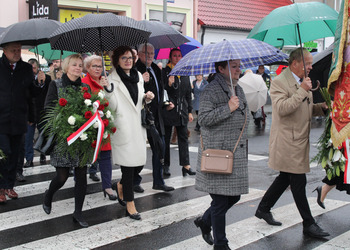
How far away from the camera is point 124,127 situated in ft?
19.1

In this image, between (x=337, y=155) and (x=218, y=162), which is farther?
(x=337, y=155)

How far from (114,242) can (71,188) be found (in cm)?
273

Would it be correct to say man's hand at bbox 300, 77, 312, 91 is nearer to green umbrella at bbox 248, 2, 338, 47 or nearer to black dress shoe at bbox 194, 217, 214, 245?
green umbrella at bbox 248, 2, 338, 47

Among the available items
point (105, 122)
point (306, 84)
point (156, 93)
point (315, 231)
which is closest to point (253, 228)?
point (315, 231)

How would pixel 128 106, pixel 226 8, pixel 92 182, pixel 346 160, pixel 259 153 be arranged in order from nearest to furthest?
pixel 346 160 → pixel 128 106 → pixel 92 182 → pixel 259 153 → pixel 226 8

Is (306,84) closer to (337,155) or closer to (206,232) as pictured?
(337,155)

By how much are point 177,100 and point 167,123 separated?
0.45 metres

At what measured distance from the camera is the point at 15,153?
6852mm

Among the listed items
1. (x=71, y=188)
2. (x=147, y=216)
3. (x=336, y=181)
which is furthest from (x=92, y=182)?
(x=336, y=181)

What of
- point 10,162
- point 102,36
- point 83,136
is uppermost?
point 102,36

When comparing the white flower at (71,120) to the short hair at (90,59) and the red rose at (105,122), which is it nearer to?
the red rose at (105,122)

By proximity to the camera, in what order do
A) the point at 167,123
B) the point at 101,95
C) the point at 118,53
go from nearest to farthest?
the point at 101,95 → the point at 118,53 → the point at 167,123

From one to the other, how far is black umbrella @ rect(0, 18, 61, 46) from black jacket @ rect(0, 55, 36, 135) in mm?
399

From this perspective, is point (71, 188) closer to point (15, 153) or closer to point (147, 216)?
point (15, 153)
